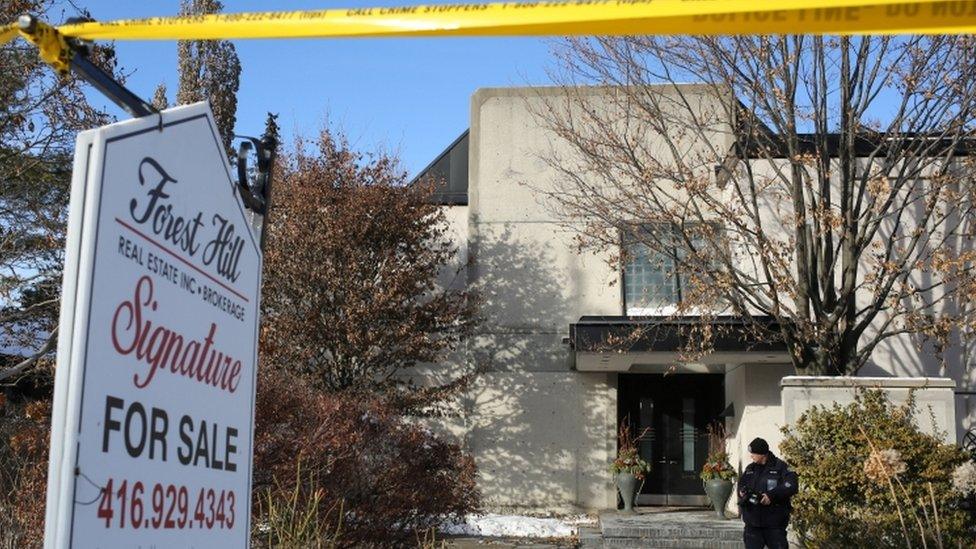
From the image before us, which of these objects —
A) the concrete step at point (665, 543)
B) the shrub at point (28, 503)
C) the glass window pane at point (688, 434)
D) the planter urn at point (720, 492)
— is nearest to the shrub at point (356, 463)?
the shrub at point (28, 503)

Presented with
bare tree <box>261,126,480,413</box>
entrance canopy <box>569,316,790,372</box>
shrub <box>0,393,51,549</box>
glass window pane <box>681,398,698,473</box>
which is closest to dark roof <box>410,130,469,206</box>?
bare tree <box>261,126,480,413</box>

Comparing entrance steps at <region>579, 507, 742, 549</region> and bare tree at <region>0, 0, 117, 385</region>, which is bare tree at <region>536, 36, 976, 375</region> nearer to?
entrance steps at <region>579, 507, 742, 549</region>

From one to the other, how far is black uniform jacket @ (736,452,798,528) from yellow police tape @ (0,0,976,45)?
9481 millimetres

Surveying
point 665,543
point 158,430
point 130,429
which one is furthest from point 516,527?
point 130,429

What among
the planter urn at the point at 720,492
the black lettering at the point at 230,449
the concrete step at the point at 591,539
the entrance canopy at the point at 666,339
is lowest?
the concrete step at the point at 591,539

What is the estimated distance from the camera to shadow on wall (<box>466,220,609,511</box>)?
20.1 metres

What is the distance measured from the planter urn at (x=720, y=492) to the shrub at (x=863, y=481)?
419 cm

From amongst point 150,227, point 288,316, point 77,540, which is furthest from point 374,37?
point 288,316

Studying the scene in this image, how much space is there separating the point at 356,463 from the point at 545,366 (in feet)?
35.2

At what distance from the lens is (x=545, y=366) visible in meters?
20.5

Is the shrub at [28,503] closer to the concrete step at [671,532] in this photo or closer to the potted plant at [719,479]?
the concrete step at [671,532]

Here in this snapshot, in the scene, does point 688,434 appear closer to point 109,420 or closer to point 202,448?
point 202,448

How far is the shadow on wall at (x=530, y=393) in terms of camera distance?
20.1 meters

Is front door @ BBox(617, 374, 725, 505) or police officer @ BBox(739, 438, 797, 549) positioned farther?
front door @ BBox(617, 374, 725, 505)
